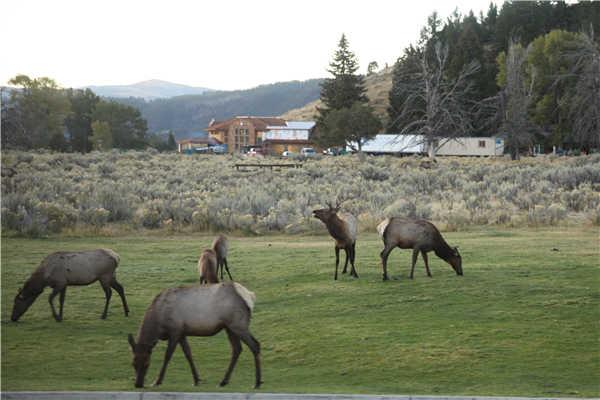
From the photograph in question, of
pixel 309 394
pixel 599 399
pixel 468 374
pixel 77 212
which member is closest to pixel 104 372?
pixel 309 394

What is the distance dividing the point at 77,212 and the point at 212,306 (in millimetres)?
17631

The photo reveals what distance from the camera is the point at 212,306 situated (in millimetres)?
8406

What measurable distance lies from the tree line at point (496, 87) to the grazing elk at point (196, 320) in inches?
1738

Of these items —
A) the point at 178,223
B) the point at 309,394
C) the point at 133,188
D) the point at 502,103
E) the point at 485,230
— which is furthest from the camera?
the point at 502,103

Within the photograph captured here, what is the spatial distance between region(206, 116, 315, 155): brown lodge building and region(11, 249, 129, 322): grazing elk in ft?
247

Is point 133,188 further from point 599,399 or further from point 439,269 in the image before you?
point 599,399

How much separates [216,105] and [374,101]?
22.3 metres

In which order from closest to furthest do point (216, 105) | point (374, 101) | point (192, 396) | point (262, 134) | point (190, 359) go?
point (192, 396), point (190, 359), point (262, 134), point (216, 105), point (374, 101)

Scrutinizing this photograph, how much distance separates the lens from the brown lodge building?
89.2 meters

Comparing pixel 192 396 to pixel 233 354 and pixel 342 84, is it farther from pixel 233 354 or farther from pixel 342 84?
pixel 342 84

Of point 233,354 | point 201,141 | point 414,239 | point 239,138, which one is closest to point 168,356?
point 233,354

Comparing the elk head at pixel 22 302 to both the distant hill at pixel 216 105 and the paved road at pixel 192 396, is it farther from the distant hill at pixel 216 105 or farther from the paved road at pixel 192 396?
the distant hill at pixel 216 105

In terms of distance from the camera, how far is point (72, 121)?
68.9 meters

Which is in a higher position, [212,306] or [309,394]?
[212,306]
